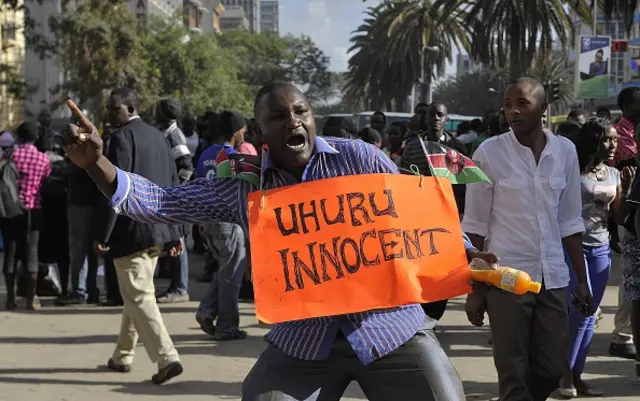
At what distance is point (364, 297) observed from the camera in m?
3.56

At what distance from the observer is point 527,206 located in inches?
201

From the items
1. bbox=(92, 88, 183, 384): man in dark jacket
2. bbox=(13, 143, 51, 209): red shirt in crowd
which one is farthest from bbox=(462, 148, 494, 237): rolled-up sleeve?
bbox=(13, 143, 51, 209): red shirt in crowd

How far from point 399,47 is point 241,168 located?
4642cm

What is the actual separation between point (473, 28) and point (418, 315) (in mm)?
29050

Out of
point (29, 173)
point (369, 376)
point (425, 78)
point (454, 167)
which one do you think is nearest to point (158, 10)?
point (425, 78)

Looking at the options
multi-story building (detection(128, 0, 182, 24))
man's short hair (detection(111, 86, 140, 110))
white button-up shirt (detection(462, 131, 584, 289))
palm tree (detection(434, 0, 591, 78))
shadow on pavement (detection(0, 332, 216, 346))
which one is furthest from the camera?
multi-story building (detection(128, 0, 182, 24))

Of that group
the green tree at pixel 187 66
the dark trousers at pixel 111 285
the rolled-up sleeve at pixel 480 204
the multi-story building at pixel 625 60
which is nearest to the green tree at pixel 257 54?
the multi-story building at pixel 625 60

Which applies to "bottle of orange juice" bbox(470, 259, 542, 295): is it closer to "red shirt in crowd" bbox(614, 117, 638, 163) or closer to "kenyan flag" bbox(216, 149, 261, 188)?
"kenyan flag" bbox(216, 149, 261, 188)

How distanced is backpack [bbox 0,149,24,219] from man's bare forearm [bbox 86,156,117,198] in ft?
23.2

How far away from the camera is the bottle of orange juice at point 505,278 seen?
343 cm

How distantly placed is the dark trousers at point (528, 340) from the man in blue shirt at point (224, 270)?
13.0 ft

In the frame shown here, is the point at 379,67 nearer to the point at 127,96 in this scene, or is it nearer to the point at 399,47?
the point at 399,47

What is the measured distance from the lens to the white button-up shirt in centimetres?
507

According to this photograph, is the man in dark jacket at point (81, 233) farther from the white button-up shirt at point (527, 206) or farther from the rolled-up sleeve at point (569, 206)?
the rolled-up sleeve at point (569, 206)
